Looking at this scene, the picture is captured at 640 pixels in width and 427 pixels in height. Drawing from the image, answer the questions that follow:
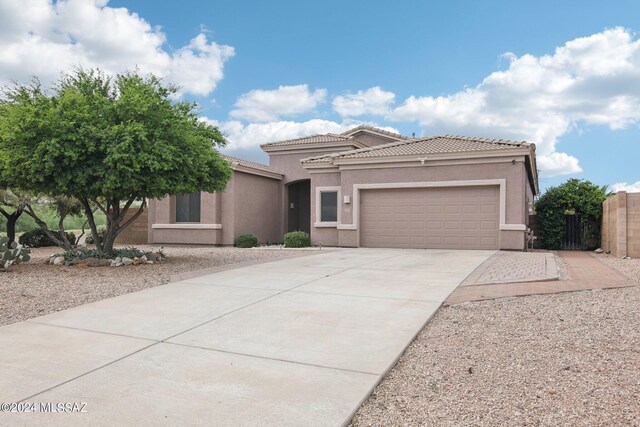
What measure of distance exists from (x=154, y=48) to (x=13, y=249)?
6.76 meters

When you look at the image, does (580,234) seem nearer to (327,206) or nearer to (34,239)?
(327,206)

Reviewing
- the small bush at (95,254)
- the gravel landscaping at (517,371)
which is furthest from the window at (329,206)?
the gravel landscaping at (517,371)

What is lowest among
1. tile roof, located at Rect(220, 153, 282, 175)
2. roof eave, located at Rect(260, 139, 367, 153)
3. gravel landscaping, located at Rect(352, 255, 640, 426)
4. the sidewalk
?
gravel landscaping, located at Rect(352, 255, 640, 426)

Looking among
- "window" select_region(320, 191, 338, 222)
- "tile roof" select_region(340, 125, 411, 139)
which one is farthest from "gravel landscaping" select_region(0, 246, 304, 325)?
"tile roof" select_region(340, 125, 411, 139)

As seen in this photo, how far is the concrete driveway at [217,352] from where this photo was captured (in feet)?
11.5

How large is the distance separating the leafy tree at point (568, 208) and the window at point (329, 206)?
344 inches

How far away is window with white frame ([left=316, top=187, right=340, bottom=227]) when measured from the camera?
1941 centimetres

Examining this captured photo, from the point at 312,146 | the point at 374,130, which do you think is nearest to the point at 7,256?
the point at 312,146

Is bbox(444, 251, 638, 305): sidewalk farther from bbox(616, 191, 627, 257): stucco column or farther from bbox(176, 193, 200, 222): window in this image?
bbox(176, 193, 200, 222): window

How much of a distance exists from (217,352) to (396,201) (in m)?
13.9

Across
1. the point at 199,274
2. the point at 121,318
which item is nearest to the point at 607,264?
the point at 199,274

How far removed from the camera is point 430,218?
17359mm

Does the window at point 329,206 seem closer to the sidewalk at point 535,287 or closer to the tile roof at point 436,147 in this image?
the tile roof at point 436,147

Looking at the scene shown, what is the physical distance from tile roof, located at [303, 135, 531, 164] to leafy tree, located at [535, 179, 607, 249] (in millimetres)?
4481
